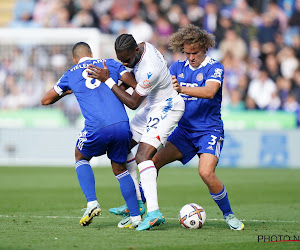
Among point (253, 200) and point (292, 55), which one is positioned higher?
point (292, 55)

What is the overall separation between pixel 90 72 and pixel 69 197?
185 inches

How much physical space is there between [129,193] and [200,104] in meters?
1.52

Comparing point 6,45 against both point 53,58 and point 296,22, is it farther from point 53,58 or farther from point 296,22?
point 296,22

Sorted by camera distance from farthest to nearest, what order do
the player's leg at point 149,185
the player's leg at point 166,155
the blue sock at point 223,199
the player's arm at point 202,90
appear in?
the player's leg at point 166,155, the blue sock at point 223,199, the player's arm at point 202,90, the player's leg at point 149,185

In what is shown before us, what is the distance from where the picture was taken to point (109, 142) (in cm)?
725

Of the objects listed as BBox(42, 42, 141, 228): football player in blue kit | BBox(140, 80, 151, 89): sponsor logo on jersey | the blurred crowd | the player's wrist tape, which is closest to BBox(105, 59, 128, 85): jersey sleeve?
BBox(42, 42, 141, 228): football player in blue kit

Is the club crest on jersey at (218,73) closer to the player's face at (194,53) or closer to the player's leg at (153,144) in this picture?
the player's face at (194,53)

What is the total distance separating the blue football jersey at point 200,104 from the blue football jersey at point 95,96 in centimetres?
98

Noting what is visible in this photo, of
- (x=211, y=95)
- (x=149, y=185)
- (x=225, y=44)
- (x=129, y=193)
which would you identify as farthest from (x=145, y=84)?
(x=225, y=44)

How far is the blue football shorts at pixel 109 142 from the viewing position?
721 cm

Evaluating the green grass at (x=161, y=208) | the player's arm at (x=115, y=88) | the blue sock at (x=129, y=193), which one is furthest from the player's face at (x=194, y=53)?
the green grass at (x=161, y=208)

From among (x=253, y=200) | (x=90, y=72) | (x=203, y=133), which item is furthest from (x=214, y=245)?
(x=253, y=200)

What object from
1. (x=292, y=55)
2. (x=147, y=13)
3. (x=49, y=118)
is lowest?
(x=49, y=118)

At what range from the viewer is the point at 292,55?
19.7 m
